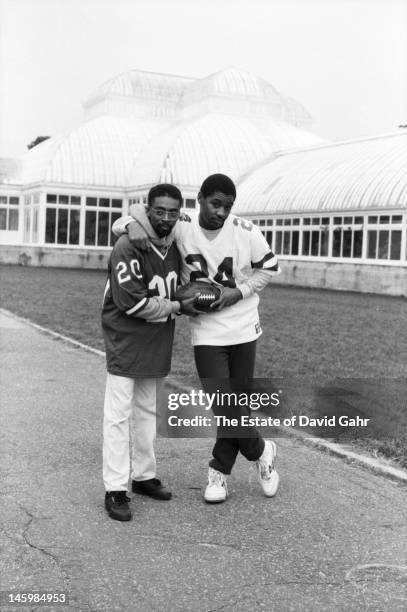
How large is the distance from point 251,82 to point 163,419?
50143mm

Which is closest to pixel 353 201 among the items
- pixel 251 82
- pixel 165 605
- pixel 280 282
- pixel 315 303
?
pixel 280 282

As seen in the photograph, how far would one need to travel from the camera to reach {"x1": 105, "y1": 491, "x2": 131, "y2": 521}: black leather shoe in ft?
14.1

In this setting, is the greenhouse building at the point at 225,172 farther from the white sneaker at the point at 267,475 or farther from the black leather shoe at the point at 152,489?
the black leather shoe at the point at 152,489

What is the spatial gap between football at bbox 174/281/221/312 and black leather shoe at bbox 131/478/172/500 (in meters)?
1.15

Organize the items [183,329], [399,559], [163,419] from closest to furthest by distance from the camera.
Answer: [399,559]
[163,419]
[183,329]

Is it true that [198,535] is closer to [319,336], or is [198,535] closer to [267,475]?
[267,475]

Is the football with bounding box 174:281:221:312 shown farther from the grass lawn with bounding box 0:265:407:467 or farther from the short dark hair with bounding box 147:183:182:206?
the grass lawn with bounding box 0:265:407:467

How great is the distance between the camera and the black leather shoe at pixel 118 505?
4.31 meters

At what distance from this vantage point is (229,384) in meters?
4.64

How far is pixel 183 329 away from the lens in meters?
14.1

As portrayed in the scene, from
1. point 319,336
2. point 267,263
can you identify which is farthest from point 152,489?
point 319,336

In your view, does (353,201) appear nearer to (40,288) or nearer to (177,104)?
(40,288)

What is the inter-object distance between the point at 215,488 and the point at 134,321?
1.11 metres

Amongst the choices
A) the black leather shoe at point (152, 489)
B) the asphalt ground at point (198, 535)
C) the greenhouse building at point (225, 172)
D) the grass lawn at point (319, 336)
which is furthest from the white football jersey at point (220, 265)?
the greenhouse building at point (225, 172)
